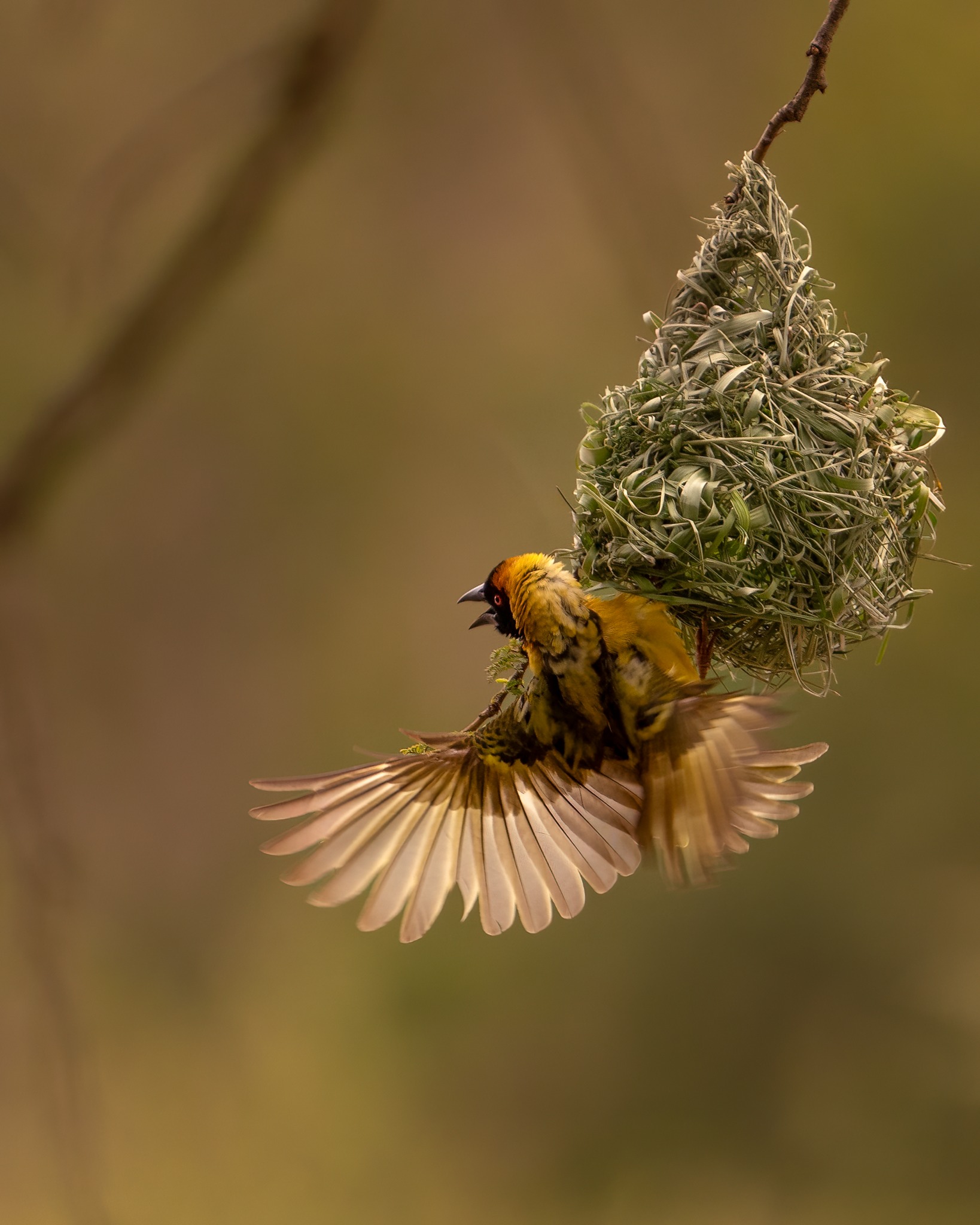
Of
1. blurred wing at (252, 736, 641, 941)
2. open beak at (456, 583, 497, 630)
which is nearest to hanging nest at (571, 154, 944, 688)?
open beak at (456, 583, 497, 630)

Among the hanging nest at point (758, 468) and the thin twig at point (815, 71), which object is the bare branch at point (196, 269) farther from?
the hanging nest at point (758, 468)

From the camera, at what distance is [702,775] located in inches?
90.0

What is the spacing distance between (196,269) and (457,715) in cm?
445

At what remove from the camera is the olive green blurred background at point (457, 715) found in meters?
5.16

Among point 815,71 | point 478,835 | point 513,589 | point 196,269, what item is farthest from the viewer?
point 478,835

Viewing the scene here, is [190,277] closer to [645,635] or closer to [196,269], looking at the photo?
[196,269]

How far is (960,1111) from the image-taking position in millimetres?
5449

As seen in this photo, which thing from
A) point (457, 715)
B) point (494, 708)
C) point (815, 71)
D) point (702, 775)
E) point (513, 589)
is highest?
point (815, 71)

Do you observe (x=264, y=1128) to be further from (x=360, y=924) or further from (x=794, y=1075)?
(x=360, y=924)

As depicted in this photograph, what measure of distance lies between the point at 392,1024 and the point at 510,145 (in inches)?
183

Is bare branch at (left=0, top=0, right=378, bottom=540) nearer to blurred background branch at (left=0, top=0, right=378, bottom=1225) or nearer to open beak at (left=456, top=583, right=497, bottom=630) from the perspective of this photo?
blurred background branch at (left=0, top=0, right=378, bottom=1225)

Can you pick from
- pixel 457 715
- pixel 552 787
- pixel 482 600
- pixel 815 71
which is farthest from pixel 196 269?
pixel 457 715

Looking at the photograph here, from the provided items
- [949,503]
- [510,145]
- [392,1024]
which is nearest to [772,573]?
[949,503]

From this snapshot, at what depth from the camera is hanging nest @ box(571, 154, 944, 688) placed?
7.61 feet
